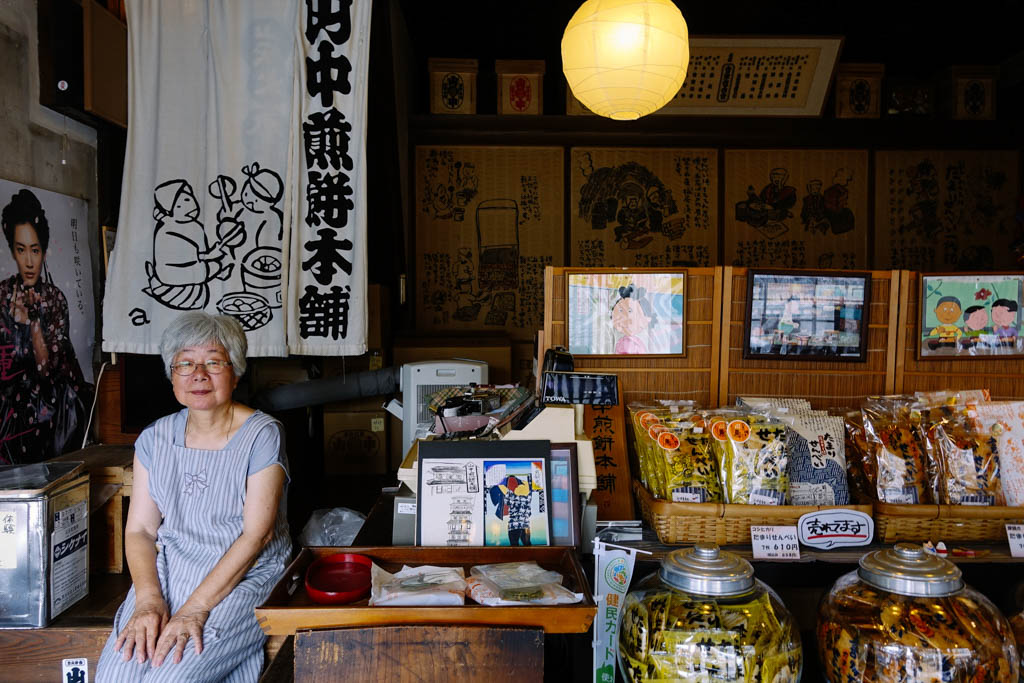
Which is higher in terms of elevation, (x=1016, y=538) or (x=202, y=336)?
(x=202, y=336)

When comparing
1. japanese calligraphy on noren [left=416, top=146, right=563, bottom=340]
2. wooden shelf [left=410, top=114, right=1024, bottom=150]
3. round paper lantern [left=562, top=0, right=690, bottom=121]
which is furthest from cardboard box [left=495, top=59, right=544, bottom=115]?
round paper lantern [left=562, top=0, right=690, bottom=121]

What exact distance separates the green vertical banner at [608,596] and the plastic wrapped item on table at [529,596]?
454 mm

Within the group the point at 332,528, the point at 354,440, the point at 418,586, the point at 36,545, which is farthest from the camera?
the point at 354,440

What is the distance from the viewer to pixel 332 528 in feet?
11.6

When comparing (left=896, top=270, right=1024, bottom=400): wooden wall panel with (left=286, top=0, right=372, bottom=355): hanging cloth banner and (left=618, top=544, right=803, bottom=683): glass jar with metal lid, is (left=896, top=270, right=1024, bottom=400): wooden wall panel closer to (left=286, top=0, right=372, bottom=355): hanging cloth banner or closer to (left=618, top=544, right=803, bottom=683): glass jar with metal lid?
(left=618, top=544, right=803, bottom=683): glass jar with metal lid

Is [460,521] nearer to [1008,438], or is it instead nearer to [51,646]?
[51,646]

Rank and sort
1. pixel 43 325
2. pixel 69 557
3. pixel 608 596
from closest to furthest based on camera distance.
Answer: pixel 608 596 < pixel 69 557 < pixel 43 325

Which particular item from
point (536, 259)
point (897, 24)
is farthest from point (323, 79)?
point (897, 24)

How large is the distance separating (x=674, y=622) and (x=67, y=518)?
243 cm

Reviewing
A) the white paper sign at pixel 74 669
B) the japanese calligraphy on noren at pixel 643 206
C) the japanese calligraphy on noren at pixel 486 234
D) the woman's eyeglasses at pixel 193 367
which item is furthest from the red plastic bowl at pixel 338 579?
the japanese calligraphy on noren at pixel 643 206

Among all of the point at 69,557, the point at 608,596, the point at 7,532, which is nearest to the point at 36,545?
the point at 7,532

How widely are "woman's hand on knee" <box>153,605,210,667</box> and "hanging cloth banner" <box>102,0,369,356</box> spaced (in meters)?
1.55

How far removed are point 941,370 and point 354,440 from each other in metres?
4.45

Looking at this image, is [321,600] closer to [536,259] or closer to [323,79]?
[323,79]
